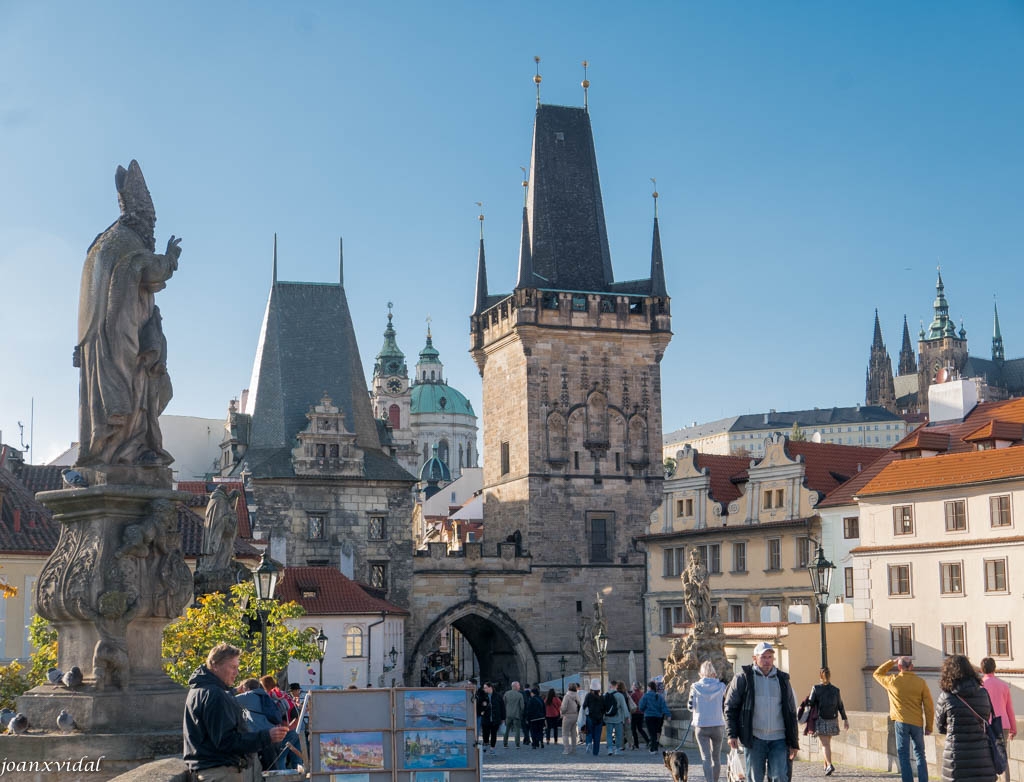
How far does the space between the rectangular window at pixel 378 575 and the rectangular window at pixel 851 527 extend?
769 inches

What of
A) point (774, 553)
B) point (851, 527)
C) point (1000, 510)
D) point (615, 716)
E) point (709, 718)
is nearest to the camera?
point (709, 718)

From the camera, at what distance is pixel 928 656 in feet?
120

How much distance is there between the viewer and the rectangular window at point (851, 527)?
43.5 m

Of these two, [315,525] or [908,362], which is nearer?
[315,525]

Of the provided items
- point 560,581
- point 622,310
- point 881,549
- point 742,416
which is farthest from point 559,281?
point 742,416

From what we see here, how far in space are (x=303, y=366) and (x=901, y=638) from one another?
29.3 m

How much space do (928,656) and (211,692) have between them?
31799 mm

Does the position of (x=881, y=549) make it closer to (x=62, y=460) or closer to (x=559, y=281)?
(x=559, y=281)

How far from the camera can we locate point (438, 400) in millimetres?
188250

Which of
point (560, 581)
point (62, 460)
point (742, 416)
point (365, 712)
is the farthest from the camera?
point (742, 416)

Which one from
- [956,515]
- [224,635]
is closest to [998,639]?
[956,515]

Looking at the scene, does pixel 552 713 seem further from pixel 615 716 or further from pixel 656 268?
pixel 656 268

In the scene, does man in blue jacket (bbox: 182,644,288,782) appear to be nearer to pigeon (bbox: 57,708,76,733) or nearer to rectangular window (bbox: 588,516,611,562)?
pigeon (bbox: 57,708,76,733)

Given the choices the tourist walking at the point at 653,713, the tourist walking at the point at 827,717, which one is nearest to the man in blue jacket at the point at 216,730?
the tourist walking at the point at 827,717
